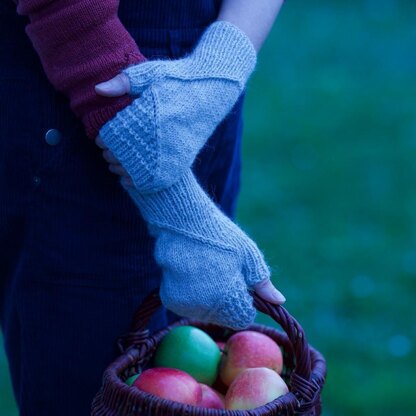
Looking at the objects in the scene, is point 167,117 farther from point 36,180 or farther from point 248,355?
point 248,355

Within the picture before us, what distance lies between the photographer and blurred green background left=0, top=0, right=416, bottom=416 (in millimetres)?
2859

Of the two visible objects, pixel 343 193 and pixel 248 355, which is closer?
pixel 248 355

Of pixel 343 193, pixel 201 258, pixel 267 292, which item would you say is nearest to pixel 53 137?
pixel 201 258

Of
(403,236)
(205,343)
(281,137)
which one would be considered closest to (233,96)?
(205,343)

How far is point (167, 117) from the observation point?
50.9 inches

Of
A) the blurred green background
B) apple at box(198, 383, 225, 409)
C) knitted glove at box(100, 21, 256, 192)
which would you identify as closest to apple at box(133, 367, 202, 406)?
apple at box(198, 383, 225, 409)

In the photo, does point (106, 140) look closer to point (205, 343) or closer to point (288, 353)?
point (205, 343)

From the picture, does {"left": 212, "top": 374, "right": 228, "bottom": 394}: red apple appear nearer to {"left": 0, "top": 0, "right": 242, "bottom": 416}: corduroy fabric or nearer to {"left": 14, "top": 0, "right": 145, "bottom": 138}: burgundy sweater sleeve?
{"left": 0, "top": 0, "right": 242, "bottom": 416}: corduroy fabric

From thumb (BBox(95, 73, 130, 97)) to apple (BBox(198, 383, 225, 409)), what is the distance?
1.71 ft

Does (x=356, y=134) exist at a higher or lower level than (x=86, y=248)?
lower

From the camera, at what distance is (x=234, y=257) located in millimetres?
1314

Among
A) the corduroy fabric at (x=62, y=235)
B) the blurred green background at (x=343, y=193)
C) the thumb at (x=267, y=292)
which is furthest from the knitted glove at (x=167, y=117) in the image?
the blurred green background at (x=343, y=193)

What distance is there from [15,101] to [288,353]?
0.70 meters

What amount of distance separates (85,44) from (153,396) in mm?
548
